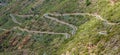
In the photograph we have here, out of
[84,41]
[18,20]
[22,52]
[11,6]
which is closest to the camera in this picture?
[84,41]

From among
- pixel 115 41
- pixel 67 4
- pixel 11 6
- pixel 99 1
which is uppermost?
pixel 115 41

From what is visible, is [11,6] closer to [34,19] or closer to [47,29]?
[34,19]

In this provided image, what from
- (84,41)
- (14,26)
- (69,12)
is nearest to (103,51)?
(84,41)

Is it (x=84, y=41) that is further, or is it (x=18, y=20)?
(x=18, y=20)

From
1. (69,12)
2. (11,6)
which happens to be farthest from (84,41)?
(11,6)

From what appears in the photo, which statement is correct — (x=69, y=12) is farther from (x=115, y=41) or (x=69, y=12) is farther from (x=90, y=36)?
(x=115, y=41)

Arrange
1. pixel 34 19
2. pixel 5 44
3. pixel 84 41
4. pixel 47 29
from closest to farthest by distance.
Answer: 1. pixel 84 41
2. pixel 47 29
3. pixel 5 44
4. pixel 34 19

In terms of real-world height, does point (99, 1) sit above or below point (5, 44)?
above
